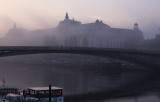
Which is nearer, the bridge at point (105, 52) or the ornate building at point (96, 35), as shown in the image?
the bridge at point (105, 52)

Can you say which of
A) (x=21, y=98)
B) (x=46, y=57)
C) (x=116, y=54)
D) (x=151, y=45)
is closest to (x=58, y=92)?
(x=21, y=98)

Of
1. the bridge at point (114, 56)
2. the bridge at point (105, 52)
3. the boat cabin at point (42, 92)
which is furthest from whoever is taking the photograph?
the bridge at point (105, 52)

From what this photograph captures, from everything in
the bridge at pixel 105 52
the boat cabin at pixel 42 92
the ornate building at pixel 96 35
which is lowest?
the boat cabin at pixel 42 92

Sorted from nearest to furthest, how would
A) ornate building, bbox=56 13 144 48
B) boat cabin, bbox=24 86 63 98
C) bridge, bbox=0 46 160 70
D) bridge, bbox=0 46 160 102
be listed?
boat cabin, bbox=24 86 63 98 < bridge, bbox=0 46 160 102 < bridge, bbox=0 46 160 70 < ornate building, bbox=56 13 144 48

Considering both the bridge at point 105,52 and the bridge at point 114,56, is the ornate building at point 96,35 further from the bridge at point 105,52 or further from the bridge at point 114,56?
the bridge at point 114,56

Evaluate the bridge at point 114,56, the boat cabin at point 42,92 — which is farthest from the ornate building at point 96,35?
the boat cabin at point 42,92

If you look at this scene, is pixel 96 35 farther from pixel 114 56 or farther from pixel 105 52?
pixel 105 52

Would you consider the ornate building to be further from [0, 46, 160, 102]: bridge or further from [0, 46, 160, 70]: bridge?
[0, 46, 160, 102]: bridge

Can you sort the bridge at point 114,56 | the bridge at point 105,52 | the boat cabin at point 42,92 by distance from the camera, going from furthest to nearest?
the bridge at point 105,52, the bridge at point 114,56, the boat cabin at point 42,92

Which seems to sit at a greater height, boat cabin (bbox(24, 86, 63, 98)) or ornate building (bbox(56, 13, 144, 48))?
ornate building (bbox(56, 13, 144, 48))

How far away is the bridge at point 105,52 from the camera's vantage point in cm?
4744

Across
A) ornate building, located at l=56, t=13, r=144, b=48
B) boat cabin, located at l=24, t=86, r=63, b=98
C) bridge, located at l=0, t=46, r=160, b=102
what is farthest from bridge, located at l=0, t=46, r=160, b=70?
ornate building, located at l=56, t=13, r=144, b=48

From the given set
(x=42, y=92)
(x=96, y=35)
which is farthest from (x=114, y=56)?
(x=96, y=35)

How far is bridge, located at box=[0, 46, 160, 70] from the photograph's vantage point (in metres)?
47.4
